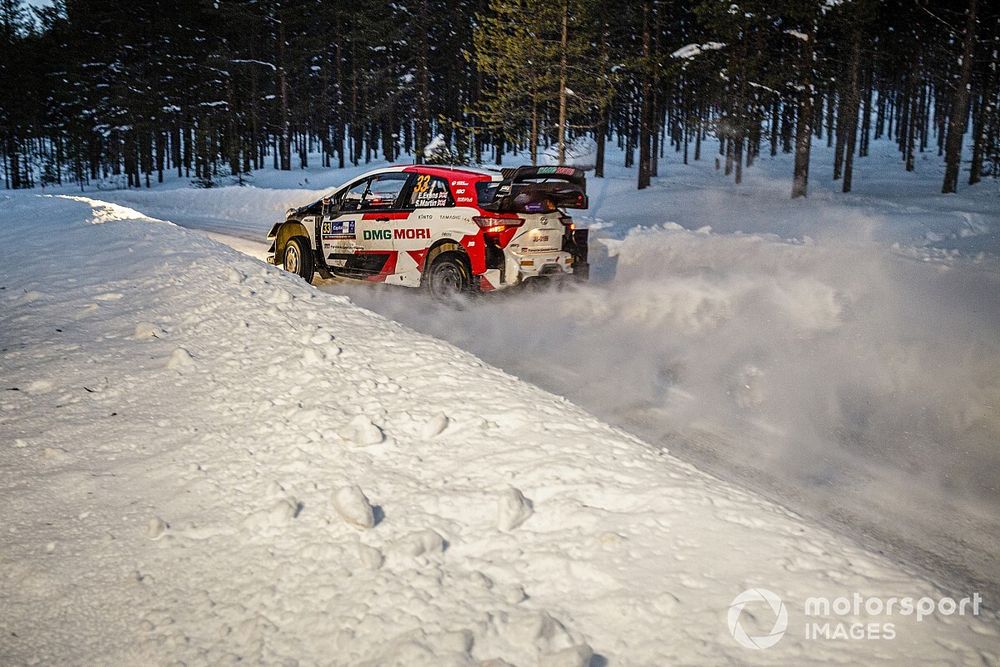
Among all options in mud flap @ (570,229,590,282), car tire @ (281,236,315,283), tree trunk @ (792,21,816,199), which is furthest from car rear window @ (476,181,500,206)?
tree trunk @ (792,21,816,199)

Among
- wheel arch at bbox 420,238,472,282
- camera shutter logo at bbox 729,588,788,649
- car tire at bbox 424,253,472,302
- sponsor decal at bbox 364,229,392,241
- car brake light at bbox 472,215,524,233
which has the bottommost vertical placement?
camera shutter logo at bbox 729,588,788,649

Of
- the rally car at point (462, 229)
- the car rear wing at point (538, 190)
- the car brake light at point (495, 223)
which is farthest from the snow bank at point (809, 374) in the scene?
the car rear wing at point (538, 190)

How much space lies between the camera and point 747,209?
2316cm

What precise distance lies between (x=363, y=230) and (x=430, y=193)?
1369 mm

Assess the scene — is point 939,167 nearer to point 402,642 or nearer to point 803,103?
point 803,103

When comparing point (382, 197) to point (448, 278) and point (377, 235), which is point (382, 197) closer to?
point (377, 235)

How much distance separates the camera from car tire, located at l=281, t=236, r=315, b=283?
34.7 feet

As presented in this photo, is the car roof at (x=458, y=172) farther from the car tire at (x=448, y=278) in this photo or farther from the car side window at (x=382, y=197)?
the car tire at (x=448, y=278)

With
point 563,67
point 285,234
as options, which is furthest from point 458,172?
point 563,67

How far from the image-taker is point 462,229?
8.70m

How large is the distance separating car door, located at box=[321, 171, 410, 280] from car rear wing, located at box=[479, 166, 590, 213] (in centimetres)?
163

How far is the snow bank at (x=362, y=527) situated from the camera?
8.02ft

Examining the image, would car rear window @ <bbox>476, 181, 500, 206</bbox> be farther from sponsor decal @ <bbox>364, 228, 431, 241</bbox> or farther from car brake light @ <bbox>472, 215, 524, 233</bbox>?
sponsor decal @ <bbox>364, 228, 431, 241</bbox>

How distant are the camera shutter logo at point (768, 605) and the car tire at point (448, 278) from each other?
652cm
